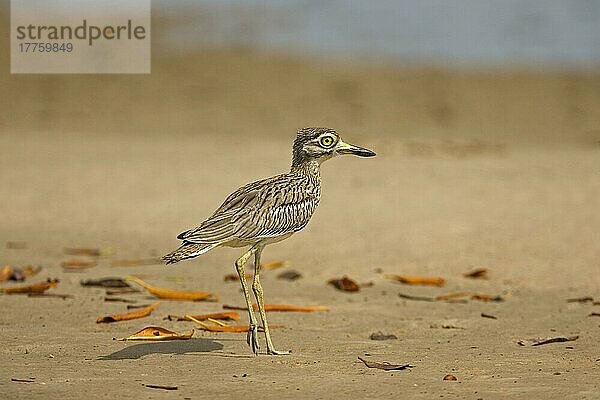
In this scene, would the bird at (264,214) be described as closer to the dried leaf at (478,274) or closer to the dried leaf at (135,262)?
the dried leaf at (478,274)

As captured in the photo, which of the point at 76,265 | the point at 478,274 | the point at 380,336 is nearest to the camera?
the point at 380,336

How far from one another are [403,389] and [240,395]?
2.58ft

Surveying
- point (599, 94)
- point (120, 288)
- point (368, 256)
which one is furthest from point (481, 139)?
point (120, 288)

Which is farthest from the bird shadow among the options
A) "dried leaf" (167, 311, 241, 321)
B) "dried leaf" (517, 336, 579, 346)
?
"dried leaf" (517, 336, 579, 346)

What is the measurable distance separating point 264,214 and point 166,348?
0.98 meters

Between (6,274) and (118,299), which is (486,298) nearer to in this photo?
(118,299)

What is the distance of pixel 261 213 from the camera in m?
6.46

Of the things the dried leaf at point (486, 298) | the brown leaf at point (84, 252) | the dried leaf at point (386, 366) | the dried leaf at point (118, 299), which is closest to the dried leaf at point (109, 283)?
the dried leaf at point (118, 299)

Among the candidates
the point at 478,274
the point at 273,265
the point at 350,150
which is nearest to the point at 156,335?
the point at 350,150

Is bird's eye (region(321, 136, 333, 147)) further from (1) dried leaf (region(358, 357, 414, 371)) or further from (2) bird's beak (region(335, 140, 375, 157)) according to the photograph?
(1) dried leaf (region(358, 357, 414, 371))

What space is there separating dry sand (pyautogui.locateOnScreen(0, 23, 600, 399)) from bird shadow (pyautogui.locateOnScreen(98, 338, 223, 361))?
0.10 ft

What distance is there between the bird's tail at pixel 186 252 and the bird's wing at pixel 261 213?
0.03 metres

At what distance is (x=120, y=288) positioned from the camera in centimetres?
903

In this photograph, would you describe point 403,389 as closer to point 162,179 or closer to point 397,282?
point 397,282
